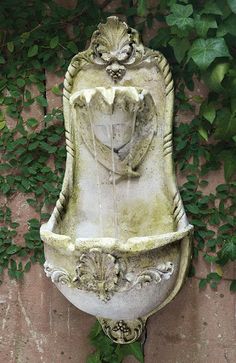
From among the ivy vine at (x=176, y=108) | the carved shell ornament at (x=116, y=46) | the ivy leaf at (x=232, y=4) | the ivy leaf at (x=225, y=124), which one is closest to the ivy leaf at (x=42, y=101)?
the ivy vine at (x=176, y=108)

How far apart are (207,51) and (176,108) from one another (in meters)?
0.28

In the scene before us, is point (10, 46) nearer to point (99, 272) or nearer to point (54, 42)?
point (54, 42)

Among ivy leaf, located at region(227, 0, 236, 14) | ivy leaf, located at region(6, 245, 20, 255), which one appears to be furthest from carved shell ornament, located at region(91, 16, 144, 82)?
ivy leaf, located at region(6, 245, 20, 255)

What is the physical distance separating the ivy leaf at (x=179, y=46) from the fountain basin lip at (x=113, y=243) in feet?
1.67

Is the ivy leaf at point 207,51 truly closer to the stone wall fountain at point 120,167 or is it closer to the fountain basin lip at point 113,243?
the stone wall fountain at point 120,167

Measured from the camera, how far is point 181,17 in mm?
1631

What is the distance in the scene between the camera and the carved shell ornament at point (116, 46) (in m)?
1.83

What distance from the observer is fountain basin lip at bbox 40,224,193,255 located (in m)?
1.52

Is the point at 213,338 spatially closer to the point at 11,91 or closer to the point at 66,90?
the point at 66,90

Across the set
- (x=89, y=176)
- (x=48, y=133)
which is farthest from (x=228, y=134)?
(x=48, y=133)

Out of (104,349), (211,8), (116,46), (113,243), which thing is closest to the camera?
(113,243)

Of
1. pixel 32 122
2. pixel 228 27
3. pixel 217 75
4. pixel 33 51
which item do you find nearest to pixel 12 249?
pixel 32 122

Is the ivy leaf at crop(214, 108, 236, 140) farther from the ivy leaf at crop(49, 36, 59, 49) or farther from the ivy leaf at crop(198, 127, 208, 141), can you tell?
the ivy leaf at crop(49, 36, 59, 49)

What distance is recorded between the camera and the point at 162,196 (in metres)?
1.83
